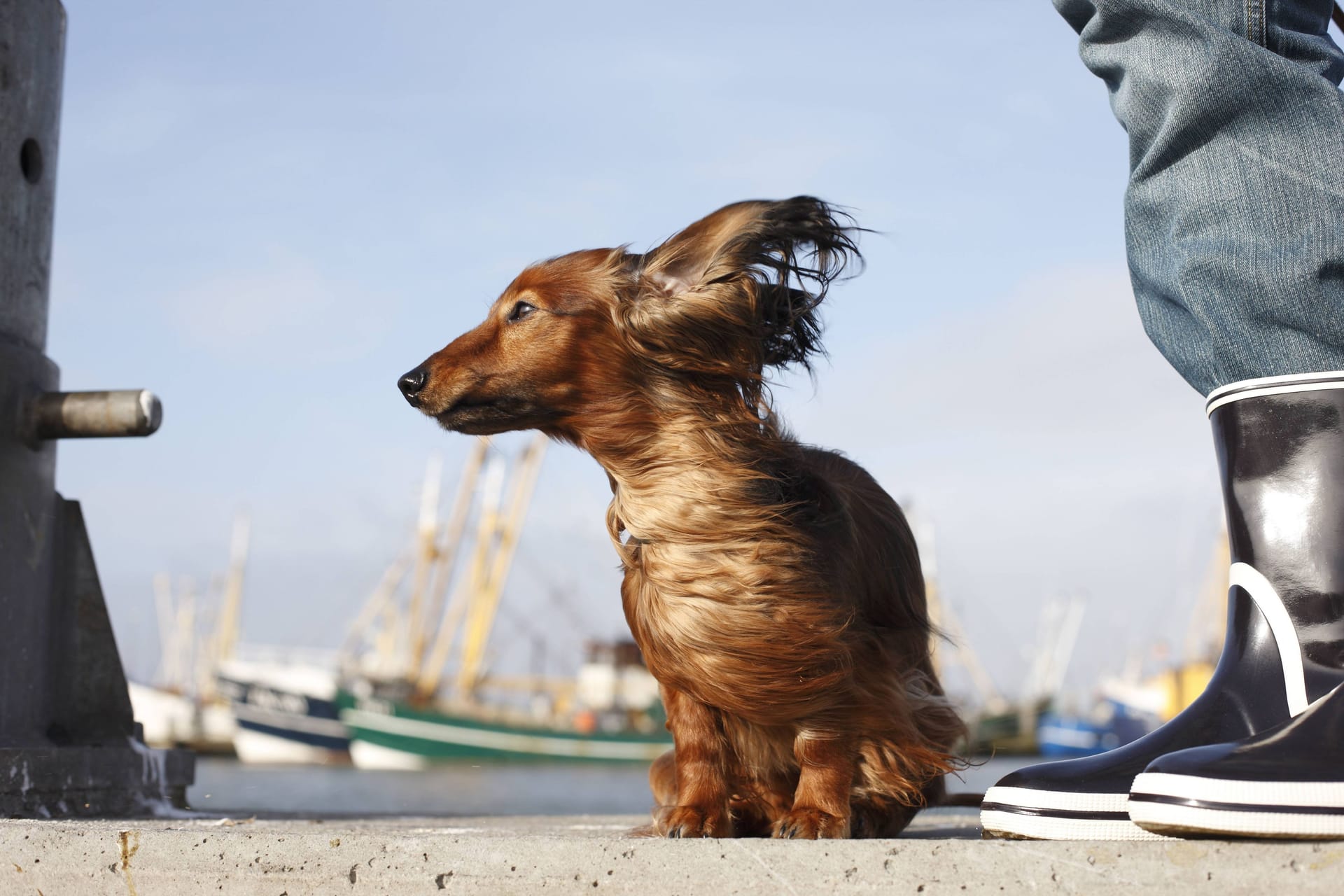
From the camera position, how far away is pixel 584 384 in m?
2.56

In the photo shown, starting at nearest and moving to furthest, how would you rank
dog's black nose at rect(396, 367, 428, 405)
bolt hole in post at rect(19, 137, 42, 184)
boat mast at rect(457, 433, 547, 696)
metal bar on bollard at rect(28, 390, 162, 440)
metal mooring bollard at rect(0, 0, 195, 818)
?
dog's black nose at rect(396, 367, 428, 405) < metal mooring bollard at rect(0, 0, 195, 818) < metal bar on bollard at rect(28, 390, 162, 440) < bolt hole in post at rect(19, 137, 42, 184) < boat mast at rect(457, 433, 547, 696)

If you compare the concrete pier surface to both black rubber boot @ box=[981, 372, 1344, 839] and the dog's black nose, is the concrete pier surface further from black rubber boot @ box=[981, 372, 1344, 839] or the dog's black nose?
the dog's black nose

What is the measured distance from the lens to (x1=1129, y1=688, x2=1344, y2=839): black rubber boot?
4.46ft

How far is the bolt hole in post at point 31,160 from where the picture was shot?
120 inches

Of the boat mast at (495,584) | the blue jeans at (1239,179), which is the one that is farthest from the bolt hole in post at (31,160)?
the boat mast at (495,584)

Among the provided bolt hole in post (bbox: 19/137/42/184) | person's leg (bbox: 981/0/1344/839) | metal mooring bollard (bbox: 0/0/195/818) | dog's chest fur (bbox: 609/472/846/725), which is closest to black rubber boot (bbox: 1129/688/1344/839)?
person's leg (bbox: 981/0/1344/839)

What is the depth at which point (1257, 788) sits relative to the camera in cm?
138

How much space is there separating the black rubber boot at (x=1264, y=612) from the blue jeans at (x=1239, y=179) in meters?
0.07

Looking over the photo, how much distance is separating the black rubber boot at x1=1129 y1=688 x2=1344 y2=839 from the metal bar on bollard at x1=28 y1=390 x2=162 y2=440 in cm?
245

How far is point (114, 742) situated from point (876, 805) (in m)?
1.96

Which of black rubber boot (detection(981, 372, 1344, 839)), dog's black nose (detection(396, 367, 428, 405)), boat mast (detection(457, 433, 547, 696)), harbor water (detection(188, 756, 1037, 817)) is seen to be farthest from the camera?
boat mast (detection(457, 433, 547, 696))

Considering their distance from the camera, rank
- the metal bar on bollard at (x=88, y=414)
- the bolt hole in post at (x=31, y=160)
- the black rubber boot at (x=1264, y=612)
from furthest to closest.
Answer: the bolt hole in post at (x=31, y=160) < the metal bar on bollard at (x=88, y=414) < the black rubber boot at (x=1264, y=612)

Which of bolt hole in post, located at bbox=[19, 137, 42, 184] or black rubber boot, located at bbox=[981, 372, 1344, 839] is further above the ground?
bolt hole in post, located at bbox=[19, 137, 42, 184]

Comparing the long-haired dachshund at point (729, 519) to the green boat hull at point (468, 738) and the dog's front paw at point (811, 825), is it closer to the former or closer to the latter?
the dog's front paw at point (811, 825)
